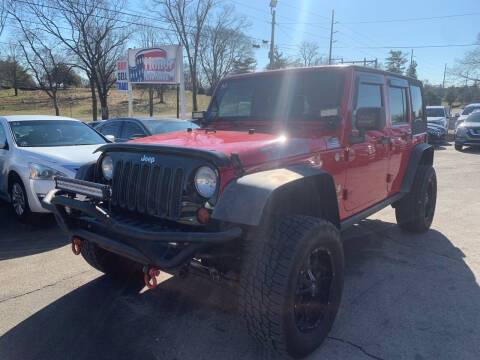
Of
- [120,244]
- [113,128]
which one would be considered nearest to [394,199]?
[120,244]

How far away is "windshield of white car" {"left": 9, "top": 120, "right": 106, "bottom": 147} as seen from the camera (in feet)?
19.6

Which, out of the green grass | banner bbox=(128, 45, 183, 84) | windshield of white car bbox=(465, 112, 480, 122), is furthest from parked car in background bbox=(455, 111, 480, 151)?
the green grass

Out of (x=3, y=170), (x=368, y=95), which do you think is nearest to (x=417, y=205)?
(x=368, y=95)

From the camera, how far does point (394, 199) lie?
4.46 metres

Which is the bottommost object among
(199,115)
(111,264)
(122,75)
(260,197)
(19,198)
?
(111,264)

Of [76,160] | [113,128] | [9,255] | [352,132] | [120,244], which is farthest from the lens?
[113,128]

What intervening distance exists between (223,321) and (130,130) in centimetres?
580

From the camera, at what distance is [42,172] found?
5.15 metres

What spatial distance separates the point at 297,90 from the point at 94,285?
268cm

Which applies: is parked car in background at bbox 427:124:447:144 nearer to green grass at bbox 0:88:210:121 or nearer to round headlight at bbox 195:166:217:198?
round headlight at bbox 195:166:217:198

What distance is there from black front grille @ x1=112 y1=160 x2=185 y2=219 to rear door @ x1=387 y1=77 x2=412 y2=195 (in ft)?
8.90

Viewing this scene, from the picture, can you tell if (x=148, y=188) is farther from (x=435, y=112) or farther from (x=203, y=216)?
(x=435, y=112)

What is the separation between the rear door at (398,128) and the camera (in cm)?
428

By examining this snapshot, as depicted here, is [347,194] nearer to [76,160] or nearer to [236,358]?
[236,358]
